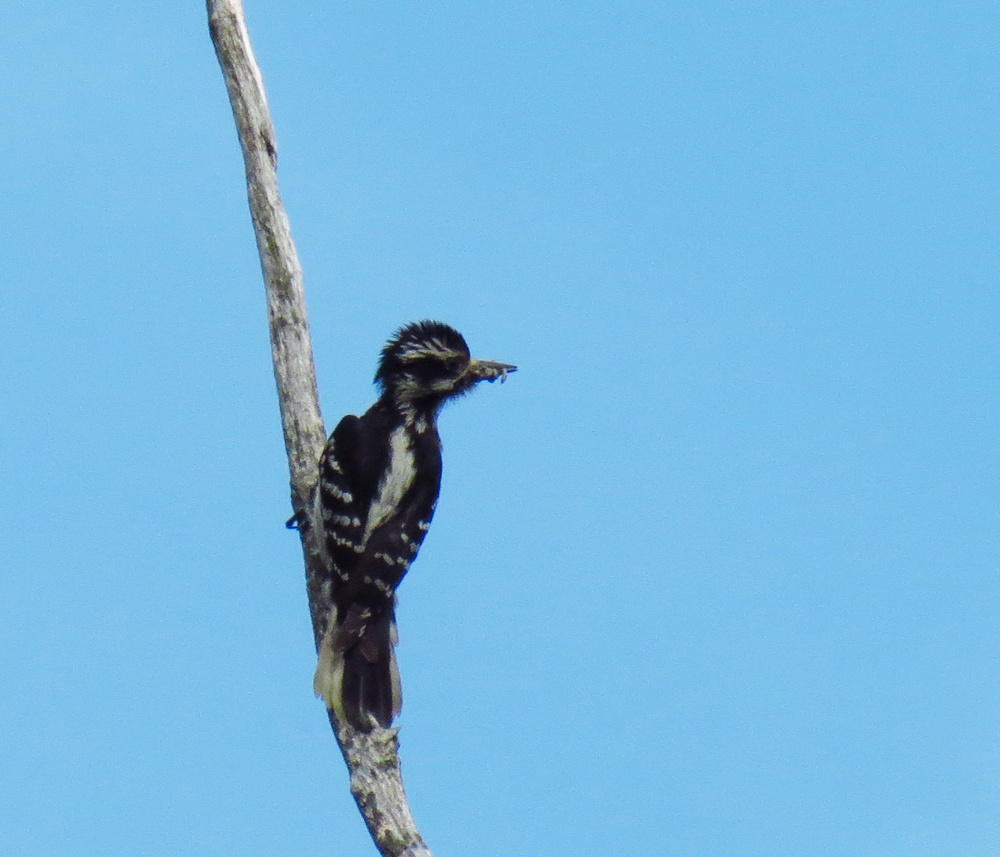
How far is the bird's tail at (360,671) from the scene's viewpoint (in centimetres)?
705

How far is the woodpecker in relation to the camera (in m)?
7.27

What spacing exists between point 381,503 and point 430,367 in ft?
3.38

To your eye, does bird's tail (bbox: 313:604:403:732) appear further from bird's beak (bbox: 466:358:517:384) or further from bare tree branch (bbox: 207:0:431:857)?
bird's beak (bbox: 466:358:517:384)

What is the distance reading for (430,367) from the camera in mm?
8625

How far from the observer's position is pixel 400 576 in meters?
7.91

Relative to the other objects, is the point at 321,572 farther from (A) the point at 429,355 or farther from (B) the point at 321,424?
(A) the point at 429,355

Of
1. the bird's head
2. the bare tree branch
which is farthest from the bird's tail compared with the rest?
the bird's head

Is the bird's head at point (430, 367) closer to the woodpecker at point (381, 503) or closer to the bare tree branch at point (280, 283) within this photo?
the woodpecker at point (381, 503)

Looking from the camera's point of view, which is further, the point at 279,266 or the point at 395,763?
the point at 279,266

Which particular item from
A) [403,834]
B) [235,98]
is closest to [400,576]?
[403,834]

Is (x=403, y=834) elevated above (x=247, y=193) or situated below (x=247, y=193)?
below

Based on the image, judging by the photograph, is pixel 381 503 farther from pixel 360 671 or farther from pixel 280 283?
pixel 280 283

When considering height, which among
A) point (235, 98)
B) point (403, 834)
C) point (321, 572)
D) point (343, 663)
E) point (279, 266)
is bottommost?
point (403, 834)

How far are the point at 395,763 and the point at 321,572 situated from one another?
1.61 metres
